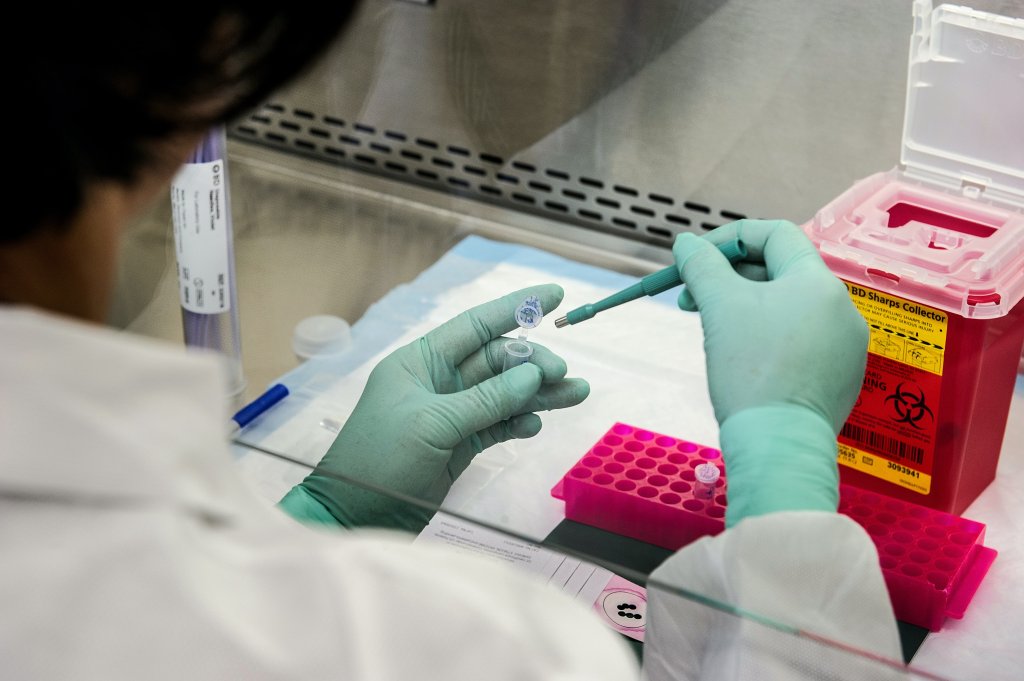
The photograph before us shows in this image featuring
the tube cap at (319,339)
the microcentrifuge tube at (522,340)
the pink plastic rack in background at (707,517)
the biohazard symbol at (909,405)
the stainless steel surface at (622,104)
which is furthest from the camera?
the tube cap at (319,339)

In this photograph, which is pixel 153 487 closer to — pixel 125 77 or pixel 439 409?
pixel 125 77

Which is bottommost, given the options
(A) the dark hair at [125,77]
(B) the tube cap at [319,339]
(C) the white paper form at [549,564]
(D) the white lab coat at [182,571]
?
(B) the tube cap at [319,339]

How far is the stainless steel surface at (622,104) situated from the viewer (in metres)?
1.33

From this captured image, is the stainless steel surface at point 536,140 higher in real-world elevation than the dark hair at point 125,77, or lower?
lower

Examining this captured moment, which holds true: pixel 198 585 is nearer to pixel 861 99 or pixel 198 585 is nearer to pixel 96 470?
pixel 96 470

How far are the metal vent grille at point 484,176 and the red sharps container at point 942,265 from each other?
33 centimetres

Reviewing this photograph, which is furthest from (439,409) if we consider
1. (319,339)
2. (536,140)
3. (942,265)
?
(536,140)

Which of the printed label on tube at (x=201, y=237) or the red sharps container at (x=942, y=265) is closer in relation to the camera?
the red sharps container at (x=942, y=265)

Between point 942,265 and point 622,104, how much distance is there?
0.56 meters

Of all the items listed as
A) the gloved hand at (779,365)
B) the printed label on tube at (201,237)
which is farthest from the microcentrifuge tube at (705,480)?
the printed label on tube at (201,237)

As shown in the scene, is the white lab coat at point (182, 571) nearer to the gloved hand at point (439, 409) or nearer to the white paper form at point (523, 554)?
the white paper form at point (523, 554)

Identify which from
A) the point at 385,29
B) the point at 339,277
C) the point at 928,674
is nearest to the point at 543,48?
the point at 385,29

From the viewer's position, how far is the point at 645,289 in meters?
1.18

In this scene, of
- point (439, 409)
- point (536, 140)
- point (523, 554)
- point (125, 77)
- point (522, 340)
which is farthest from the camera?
point (536, 140)
